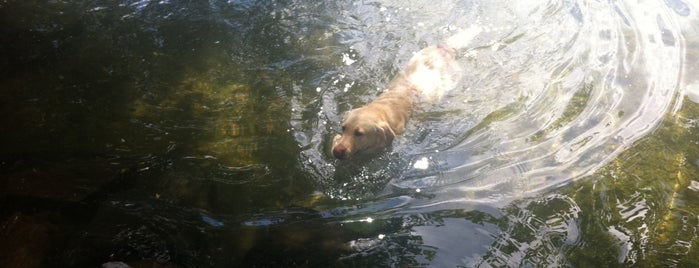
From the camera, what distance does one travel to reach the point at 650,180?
440 cm

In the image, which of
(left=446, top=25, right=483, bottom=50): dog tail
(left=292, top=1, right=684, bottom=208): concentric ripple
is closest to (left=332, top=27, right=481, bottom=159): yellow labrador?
(left=446, top=25, right=483, bottom=50): dog tail

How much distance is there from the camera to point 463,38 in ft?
21.6

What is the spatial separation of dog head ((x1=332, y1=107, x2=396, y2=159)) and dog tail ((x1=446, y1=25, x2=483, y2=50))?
8.05 feet

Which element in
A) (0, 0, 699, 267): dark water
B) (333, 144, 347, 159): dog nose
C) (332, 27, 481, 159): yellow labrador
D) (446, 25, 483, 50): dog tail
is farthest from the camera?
(446, 25, 483, 50): dog tail

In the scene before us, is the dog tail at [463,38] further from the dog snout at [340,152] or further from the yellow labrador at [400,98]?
the dog snout at [340,152]

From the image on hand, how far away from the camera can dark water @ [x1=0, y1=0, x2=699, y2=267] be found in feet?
11.6

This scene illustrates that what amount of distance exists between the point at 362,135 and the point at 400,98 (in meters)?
1.06

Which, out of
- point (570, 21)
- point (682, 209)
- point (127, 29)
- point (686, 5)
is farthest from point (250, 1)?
point (686, 5)

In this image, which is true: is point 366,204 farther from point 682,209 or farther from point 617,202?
point 682,209

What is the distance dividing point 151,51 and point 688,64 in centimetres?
750

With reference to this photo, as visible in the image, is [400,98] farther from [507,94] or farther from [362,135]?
[507,94]

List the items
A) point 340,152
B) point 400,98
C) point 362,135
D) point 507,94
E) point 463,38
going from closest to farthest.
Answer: point 340,152
point 362,135
point 400,98
point 507,94
point 463,38

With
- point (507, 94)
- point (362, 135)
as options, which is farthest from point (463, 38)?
point (362, 135)

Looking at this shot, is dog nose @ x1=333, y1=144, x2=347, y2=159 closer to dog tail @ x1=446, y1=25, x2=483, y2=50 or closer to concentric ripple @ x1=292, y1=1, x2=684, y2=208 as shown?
concentric ripple @ x1=292, y1=1, x2=684, y2=208
